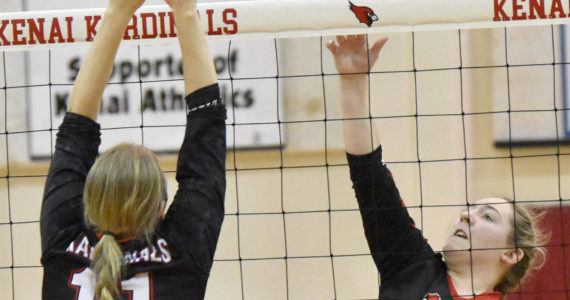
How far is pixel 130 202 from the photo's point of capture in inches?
54.2

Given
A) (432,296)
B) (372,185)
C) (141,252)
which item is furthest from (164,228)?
(432,296)

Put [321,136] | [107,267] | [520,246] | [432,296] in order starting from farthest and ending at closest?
[321,136]
[520,246]
[432,296]
[107,267]

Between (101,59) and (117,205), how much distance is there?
0.29m

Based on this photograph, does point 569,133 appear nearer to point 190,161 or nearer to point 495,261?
point 495,261

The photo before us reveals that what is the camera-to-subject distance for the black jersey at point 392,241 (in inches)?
80.4

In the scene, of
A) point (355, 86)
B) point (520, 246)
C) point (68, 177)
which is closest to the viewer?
point (68, 177)

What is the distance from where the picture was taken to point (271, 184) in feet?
15.3

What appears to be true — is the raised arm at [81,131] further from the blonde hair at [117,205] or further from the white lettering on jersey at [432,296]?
the white lettering on jersey at [432,296]

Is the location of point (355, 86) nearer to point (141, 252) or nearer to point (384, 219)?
point (384, 219)

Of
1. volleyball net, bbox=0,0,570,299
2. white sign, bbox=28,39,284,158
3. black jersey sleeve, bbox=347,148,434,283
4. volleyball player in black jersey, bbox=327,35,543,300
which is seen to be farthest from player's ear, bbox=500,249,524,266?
white sign, bbox=28,39,284,158

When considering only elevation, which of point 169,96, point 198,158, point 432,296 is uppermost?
point 169,96

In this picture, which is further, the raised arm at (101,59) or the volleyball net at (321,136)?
the volleyball net at (321,136)

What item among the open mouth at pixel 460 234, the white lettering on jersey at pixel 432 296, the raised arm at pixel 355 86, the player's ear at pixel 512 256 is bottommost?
the white lettering on jersey at pixel 432 296

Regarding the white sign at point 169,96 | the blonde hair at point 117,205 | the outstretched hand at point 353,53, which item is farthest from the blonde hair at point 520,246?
the white sign at point 169,96
